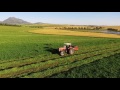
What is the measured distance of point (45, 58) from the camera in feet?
65.1

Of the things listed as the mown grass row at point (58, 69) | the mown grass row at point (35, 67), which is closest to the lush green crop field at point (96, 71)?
the mown grass row at point (58, 69)

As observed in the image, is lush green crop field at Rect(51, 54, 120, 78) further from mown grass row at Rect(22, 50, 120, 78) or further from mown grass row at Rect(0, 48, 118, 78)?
mown grass row at Rect(0, 48, 118, 78)

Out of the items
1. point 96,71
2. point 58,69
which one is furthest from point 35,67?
point 96,71

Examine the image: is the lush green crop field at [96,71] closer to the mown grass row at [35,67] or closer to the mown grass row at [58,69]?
the mown grass row at [58,69]

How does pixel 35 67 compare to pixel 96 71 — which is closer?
pixel 96 71

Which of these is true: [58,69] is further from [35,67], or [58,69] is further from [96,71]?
[96,71]

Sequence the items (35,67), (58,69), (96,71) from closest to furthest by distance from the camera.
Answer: (96,71) → (58,69) → (35,67)

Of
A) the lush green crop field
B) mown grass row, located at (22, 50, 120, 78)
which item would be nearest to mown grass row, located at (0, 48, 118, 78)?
mown grass row, located at (22, 50, 120, 78)

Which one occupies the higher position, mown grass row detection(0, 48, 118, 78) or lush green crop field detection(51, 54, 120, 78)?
mown grass row detection(0, 48, 118, 78)

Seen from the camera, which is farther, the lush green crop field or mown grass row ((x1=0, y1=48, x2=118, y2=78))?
mown grass row ((x1=0, y1=48, x2=118, y2=78))
